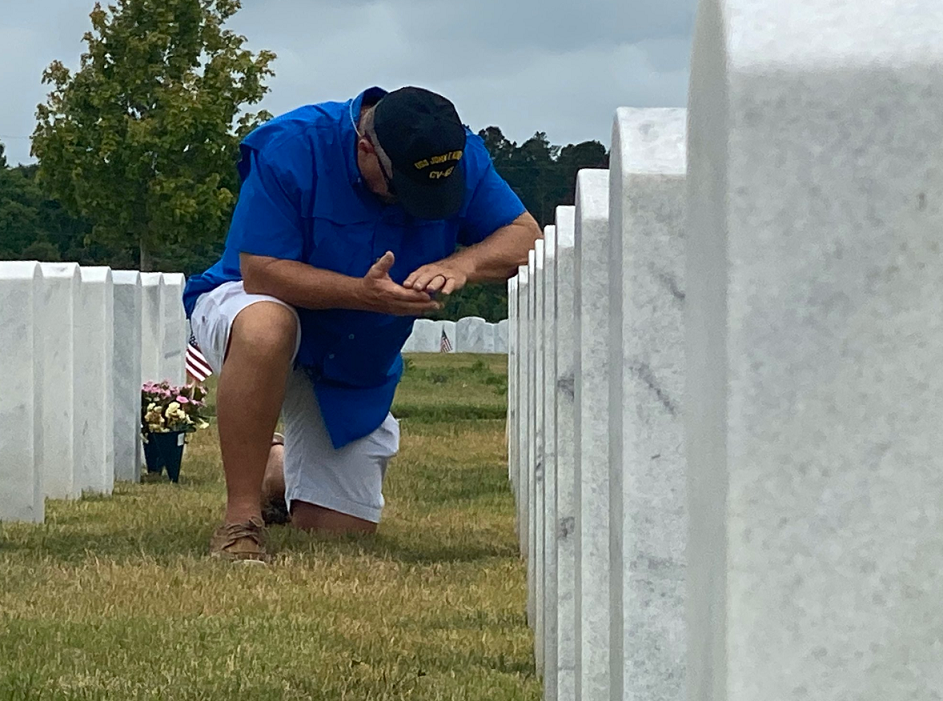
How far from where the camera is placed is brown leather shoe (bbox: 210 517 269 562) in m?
4.97

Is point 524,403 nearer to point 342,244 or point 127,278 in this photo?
point 342,244

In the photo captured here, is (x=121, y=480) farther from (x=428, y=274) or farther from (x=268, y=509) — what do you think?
(x=428, y=274)

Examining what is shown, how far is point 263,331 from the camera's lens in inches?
195

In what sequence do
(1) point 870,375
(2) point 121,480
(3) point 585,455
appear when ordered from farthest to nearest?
(2) point 121,480 < (3) point 585,455 < (1) point 870,375

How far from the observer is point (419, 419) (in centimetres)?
1293

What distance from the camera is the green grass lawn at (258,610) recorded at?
3297 millimetres

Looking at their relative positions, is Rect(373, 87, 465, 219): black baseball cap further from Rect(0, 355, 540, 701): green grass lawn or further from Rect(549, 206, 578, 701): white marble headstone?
Rect(549, 206, 578, 701): white marble headstone

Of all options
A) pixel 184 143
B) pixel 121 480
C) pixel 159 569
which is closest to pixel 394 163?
pixel 159 569

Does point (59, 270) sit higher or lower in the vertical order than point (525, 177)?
lower

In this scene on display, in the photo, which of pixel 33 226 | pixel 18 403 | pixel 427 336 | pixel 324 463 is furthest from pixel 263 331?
pixel 33 226

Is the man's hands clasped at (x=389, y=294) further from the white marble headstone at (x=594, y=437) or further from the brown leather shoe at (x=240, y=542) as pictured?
the white marble headstone at (x=594, y=437)

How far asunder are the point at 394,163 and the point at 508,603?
1371 millimetres

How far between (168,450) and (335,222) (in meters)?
3.23

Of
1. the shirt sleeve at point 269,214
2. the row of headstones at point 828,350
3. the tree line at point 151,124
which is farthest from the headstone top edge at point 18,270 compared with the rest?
the tree line at point 151,124
